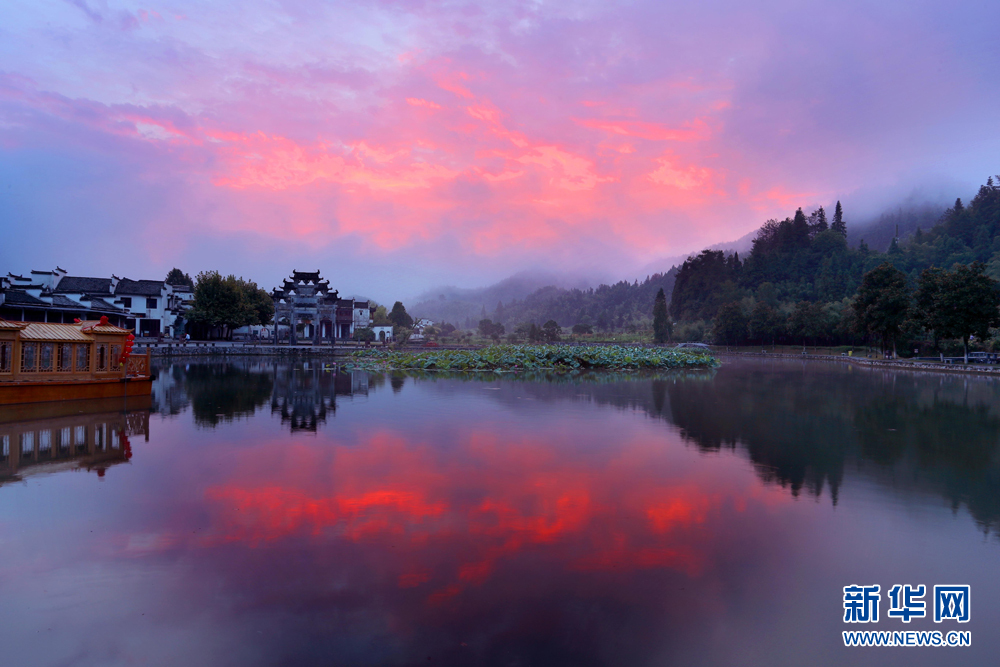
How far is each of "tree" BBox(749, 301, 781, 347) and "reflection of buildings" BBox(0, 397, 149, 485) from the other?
58768 millimetres

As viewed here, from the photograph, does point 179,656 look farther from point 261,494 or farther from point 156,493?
point 156,493

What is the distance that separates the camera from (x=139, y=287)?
4550 centimetres

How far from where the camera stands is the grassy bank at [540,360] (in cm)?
2894

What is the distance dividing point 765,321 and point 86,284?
62628 mm

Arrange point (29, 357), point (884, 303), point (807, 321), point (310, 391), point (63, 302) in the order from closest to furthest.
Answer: point (29, 357) < point (310, 391) < point (63, 302) < point (884, 303) < point (807, 321)

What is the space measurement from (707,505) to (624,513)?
46.0 inches

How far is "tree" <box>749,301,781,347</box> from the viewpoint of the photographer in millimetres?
59375

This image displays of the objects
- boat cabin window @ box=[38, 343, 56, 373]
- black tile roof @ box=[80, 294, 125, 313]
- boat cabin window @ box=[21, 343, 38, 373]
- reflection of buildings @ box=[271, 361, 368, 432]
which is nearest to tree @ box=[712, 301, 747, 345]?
reflection of buildings @ box=[271, 361, 368, 432]

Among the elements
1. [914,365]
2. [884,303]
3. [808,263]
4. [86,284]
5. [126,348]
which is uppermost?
[808,263]

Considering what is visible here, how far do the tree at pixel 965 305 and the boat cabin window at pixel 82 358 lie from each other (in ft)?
130

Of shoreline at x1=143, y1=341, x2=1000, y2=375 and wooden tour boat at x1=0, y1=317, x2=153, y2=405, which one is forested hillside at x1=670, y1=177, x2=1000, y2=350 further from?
wooden tour boat at x1=0, y1=317, x2=153, y2=405

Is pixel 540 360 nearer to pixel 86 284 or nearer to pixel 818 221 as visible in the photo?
pixel 86 284

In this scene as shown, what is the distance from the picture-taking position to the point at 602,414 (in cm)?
1417

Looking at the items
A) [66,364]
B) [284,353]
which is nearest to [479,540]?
[66,364]
